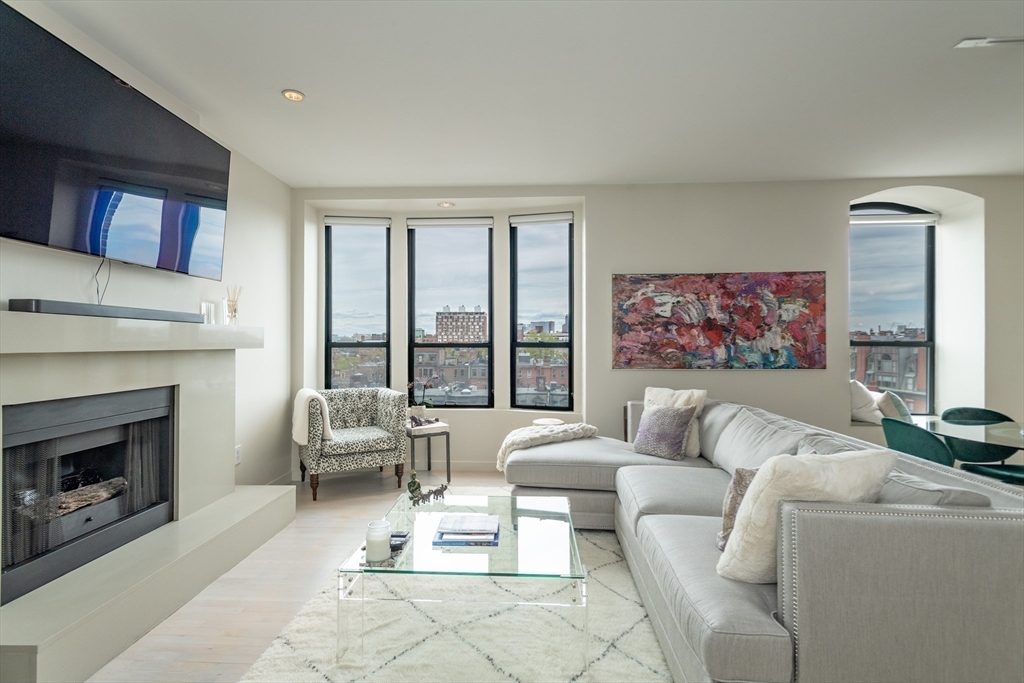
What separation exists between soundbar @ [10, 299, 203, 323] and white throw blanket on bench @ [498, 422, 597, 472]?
2.13 meters

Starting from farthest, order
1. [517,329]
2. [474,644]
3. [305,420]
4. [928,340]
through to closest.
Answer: [517,329] < [928,340] < [305,420] < [474,644]

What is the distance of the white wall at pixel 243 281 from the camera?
2.21 m

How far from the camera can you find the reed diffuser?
3514mm

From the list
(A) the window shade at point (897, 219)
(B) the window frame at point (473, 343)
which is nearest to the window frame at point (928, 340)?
(A) the window shade at point (897, 219)

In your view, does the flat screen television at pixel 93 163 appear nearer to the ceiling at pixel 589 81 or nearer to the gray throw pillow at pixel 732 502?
the ceiling at pixel 589 81

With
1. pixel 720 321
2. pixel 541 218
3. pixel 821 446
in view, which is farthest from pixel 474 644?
pixel 541 218

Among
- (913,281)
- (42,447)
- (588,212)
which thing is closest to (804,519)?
(42,447)

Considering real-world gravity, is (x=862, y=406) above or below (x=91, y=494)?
above

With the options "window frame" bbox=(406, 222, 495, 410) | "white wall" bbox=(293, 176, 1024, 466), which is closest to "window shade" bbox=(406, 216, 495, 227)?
"window frame" bbox=(406, 222, 495, 410)

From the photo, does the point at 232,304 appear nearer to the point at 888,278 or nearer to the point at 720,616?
the point at 720,616

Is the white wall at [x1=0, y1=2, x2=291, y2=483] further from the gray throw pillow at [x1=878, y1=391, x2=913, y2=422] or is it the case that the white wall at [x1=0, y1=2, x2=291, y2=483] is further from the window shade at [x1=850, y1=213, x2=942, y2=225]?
the window shade at [x1=850, y1=213, x2=942, y2=225]

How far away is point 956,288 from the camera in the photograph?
4.73m

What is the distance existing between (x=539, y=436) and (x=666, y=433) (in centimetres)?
87

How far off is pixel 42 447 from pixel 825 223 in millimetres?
5375
